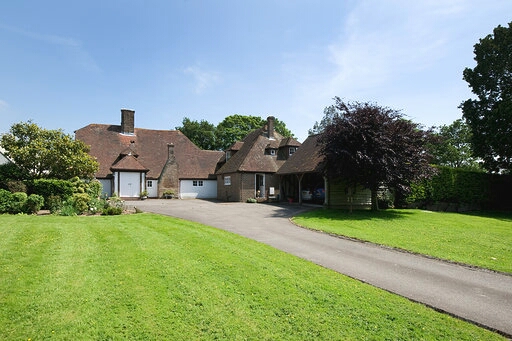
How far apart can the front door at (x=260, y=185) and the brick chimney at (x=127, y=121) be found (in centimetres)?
1664

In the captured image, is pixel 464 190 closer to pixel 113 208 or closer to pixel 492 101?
pixel 492 101

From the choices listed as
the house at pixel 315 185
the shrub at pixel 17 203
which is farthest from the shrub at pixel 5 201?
the house at pixel 315 185

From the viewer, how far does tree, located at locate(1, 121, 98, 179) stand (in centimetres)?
1864

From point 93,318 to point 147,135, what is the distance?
33.1m

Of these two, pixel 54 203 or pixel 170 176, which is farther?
pixel 170 176

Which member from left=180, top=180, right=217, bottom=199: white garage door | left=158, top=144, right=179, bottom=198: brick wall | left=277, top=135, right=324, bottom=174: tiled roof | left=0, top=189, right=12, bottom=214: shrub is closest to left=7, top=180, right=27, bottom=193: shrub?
left=0, top=189, right=12, bottom=214: shrub

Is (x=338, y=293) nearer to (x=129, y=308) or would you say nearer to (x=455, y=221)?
(x=129, y=308)

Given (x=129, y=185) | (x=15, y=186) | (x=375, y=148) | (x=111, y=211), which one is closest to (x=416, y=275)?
Result: (x=375, y=148)

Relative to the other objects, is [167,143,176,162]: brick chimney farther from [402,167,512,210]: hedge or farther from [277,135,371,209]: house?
[402,167,512,210]: hedge

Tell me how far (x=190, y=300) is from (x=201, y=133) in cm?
5480

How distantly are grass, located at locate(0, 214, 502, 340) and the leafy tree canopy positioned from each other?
1999 inches

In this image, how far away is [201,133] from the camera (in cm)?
5828

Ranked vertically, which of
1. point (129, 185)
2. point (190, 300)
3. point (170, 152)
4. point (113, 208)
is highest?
point (170, 152)

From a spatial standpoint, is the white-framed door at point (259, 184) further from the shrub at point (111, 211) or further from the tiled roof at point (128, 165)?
the shrub at point (111, 211)
